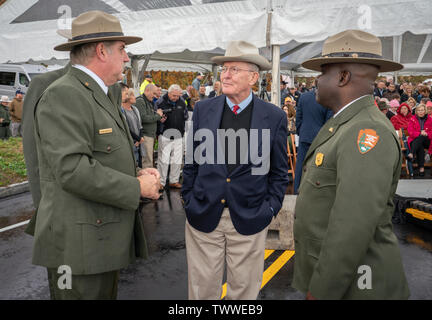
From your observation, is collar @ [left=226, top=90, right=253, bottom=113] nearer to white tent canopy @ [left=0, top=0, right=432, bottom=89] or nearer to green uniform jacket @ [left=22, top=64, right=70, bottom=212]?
green uniform jacket @ [left=22, top=64, right=70, bottom=212]

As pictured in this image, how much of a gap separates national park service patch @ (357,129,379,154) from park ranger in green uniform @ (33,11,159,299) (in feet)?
3.53

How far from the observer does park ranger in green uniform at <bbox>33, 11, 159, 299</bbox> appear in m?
1.79

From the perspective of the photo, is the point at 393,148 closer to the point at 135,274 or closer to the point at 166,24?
the point at 135,274

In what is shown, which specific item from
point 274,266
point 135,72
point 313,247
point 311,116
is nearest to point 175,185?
point 135,72

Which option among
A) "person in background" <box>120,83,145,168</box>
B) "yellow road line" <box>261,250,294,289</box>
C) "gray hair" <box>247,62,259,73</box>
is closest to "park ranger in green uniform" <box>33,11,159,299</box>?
"gray hair" <box>247,62,259,73</box>

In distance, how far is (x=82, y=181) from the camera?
176cm

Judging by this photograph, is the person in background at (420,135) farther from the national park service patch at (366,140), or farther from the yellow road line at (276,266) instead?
the national park service patch at (366,140)

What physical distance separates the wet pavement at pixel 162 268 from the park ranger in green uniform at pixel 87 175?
1.77m

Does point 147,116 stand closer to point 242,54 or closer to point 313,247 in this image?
point 242,54

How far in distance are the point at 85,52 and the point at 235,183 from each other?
1276mm

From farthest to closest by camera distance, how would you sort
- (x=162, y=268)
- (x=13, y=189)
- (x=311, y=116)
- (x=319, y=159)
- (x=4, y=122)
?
(x=4, y=122) → (x=13, y=189) → (x=311, y=116) → (x=162, y=268) → (x=319, y=159)

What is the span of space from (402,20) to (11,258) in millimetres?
5799

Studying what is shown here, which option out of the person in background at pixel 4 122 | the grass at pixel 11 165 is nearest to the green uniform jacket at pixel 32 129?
the grass at pixel 11 165

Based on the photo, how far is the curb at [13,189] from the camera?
7.83 metres
